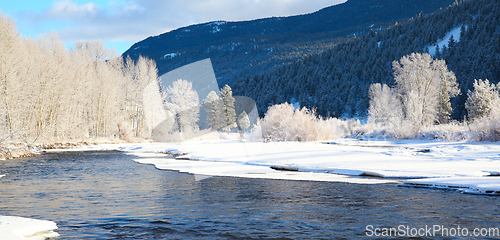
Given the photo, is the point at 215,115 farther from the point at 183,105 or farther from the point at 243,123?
the point at 243,123

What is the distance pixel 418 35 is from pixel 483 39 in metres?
16.1

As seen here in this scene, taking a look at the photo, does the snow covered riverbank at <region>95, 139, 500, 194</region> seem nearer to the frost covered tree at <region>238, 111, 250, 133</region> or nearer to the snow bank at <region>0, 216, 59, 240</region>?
the snow bank at <region>0, 216, 59, 240</region>

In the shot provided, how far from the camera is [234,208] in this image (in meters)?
6.92

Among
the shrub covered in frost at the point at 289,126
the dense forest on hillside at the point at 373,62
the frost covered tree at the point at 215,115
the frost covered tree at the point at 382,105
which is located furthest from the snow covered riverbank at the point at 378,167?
the dense forest on hillside at the point at 373,62

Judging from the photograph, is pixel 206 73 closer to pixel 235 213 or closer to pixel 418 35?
pixel 418 35

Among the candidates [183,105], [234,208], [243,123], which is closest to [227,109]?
[243,123]

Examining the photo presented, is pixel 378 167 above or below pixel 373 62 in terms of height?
below

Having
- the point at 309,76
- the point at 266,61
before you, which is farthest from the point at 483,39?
the point at 266,61

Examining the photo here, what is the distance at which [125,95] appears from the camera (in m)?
45.8

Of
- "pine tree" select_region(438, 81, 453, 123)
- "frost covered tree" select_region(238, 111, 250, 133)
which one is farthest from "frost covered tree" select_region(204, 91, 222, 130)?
"pine tree" select_region(438, 81, 453, 123)

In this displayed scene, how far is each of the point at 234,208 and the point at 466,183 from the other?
6.23 metres

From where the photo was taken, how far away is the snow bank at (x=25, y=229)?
491cm

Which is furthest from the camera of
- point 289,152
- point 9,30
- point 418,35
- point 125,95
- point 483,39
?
point 418,35

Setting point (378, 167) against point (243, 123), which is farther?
point (243, 123)
